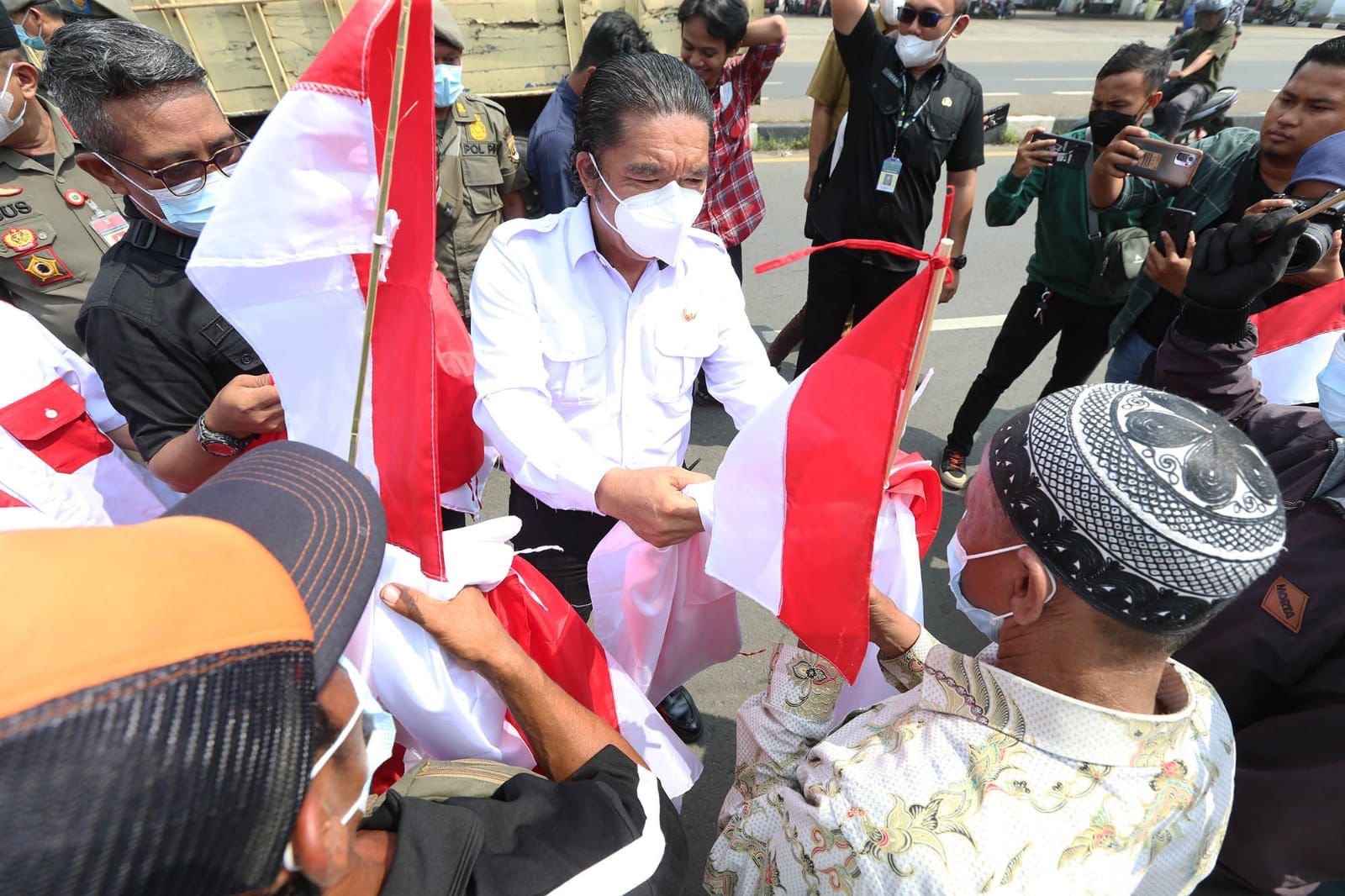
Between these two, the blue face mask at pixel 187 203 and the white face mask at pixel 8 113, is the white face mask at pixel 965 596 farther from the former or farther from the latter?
the white face mask at pixel 8 113

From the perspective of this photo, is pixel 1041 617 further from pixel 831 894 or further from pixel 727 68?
pixel 727 68

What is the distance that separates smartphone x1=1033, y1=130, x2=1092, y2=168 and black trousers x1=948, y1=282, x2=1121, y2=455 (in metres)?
0.53

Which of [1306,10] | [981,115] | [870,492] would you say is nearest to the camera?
[870,492]

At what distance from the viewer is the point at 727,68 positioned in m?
4.00

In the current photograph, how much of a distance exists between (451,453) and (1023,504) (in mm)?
1433

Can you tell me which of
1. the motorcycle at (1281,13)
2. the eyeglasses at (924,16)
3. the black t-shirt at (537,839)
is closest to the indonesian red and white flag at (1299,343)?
the eyeglasses at (924,16)

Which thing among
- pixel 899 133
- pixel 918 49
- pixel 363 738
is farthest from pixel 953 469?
pixel 363 738


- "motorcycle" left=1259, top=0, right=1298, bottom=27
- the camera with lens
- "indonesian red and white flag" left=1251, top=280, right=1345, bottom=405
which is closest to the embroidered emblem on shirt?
"indonesian red and white flag" left=1251, top=280, right=1345, bottom=405

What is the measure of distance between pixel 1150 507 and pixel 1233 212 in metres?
2.43

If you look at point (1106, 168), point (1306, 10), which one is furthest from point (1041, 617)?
point (1306, 10)

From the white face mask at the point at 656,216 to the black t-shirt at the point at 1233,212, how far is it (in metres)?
1.87

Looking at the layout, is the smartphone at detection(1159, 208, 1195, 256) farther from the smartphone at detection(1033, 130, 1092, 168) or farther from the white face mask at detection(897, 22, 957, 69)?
the white face mask at detection(897, 22, 957, 69)

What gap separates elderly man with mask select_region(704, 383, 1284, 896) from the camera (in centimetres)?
87

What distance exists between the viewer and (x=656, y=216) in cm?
164
